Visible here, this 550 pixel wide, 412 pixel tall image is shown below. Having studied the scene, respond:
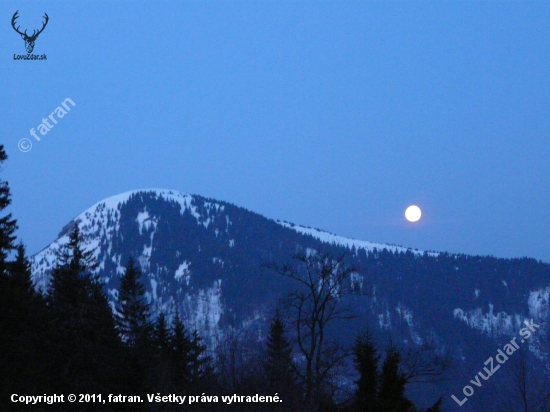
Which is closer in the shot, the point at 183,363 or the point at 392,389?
the point at 392,389

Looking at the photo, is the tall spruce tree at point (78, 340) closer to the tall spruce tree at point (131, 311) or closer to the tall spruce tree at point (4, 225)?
the tall spruce tree at point (4, 225)

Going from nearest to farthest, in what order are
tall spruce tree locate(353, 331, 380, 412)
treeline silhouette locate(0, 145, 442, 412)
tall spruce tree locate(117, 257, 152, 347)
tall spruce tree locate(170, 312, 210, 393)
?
1. treeline silhouette locate(0, 145, 442, 412)
2. tall spruce tree locate(353, 331, 380, 412)
3. tall spruce tree locate(170, 312, 210, 393)
4. tall spruce tree locate(117, 257, 152, 347)

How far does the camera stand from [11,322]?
64.1 feet

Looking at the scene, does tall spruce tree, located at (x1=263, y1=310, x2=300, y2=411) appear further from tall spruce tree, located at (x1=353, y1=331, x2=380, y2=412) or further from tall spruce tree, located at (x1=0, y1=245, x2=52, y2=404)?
tall spruce tree, located at (x1=0, y1=245, x2=52, y2=404)

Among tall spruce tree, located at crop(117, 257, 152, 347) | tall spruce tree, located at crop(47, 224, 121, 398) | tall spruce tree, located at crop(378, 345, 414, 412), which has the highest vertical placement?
tall spruce tree, located at crop(117, 257, 152, 347)

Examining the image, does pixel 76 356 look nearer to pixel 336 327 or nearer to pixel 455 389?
pixel 455 389

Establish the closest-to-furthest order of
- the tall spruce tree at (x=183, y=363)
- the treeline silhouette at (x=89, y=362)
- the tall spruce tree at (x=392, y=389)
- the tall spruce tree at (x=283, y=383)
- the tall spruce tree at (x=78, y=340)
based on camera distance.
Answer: the treeline silhouette at (x=89, y=362) → the tall spruce tree at (x=78, y=340) → the tall spruce tree at (x=392, y=389) → the tall spruce tree at (x=283, y=383) → the tall spruce tree at (x=183, y=363)

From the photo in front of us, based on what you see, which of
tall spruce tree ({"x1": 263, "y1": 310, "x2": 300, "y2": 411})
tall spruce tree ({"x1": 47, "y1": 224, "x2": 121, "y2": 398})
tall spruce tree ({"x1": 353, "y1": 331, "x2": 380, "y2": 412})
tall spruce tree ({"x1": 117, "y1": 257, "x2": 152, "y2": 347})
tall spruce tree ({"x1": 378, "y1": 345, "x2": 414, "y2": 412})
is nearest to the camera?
tall spruce tree ({"x1": 47, "y1": 224, "x2": 121, "y2": 398})

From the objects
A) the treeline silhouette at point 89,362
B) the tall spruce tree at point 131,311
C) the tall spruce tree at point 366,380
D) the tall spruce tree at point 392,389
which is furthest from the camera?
the tall spruce tree at point 131,311

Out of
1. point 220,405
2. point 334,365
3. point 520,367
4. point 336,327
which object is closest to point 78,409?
point 220,405

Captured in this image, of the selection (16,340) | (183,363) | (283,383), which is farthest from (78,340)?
(183,363)

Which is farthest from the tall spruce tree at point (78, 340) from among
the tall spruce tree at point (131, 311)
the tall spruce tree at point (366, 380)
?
the tall spruce tree at point (131, 311)

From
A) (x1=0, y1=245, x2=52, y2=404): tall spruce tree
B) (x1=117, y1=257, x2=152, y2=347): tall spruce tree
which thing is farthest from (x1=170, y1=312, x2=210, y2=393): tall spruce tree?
(x1=0, y1=245, x2=52, y2=404): tall spruce tree

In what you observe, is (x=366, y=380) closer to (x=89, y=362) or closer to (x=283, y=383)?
(x=283, y=383)
